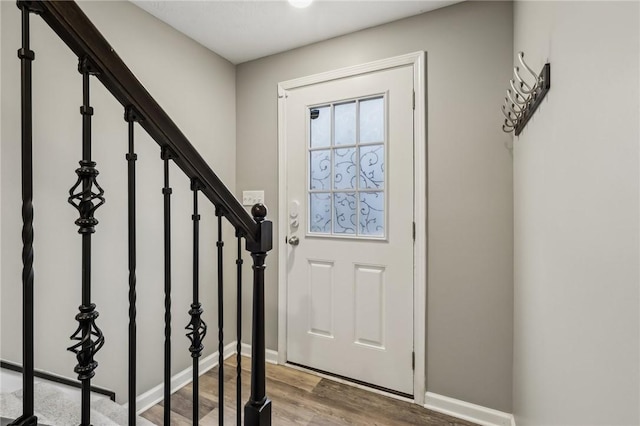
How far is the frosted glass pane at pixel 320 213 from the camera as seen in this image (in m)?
2.14

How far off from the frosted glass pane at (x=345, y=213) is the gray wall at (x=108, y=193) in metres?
0.94

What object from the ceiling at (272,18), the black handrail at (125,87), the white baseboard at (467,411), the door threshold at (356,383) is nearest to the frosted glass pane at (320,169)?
the ceiling at (272,18)

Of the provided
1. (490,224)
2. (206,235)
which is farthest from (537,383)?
(206,235)

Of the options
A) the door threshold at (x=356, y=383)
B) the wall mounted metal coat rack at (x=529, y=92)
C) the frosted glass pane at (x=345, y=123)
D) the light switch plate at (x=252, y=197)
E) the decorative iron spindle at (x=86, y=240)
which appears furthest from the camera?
the light switch plate at (x=252, y=197)

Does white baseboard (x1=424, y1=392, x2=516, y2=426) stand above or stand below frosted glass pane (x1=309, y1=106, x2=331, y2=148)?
below

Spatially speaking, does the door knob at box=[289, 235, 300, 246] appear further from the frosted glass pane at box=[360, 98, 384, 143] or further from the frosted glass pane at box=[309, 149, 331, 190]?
the frosted glass pane at box=[360, 98, 384, 143]

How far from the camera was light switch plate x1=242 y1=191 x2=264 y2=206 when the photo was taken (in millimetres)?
2377

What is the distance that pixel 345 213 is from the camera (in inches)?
82.0

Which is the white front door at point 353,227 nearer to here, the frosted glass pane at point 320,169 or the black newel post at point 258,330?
the frosted glass pane at point 320,169

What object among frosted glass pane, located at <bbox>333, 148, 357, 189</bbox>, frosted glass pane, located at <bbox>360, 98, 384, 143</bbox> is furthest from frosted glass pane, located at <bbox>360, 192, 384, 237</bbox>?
frosted glass pane, located at <bbox>360, 98, 384, 143</bbox>

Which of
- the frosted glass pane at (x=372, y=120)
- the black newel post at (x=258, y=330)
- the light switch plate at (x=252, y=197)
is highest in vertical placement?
the frosted glass pane at (x=372, y=120)

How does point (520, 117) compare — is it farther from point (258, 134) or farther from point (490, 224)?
point (258, 134)

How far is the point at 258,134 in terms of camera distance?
7.84ft

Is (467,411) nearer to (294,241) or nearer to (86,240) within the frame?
(294,241)
